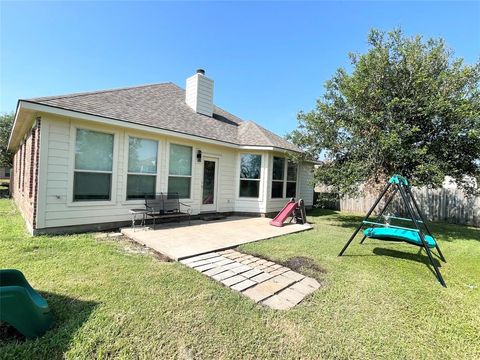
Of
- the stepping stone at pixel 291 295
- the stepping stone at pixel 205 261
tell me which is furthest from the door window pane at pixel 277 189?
the stepping stone at pixel 291 295

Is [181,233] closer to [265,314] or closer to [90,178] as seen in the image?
[90,178]

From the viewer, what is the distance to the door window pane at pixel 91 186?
20.1 ft

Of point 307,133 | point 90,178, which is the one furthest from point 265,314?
point 307,133

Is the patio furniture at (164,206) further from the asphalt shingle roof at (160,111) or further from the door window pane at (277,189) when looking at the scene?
the door window pane at (277,189)

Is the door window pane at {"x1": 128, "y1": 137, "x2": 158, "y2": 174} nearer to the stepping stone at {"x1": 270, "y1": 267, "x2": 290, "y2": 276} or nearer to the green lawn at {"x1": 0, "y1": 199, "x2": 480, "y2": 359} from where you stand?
the green lawn at {"x1": 0, "y1": 199, "x2": 480, "y2": 359}

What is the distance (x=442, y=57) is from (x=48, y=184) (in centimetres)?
1209

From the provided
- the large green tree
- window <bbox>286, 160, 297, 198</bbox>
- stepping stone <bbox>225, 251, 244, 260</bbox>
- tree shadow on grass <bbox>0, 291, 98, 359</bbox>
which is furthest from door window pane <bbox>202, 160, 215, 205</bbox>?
tree shadow on grass <bbox>0, 291, 98, 359</bbox>

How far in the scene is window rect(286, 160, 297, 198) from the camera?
11133mm

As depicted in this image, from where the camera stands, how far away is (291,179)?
11.3 metres

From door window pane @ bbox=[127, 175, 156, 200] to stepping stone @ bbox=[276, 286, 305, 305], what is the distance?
5.48m

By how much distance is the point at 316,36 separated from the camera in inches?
391

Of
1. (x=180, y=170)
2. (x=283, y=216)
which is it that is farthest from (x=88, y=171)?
(x=283, y=216)

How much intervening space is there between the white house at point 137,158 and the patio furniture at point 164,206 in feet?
1.04

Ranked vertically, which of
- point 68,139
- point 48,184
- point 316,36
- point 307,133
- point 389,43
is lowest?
point 48,184
